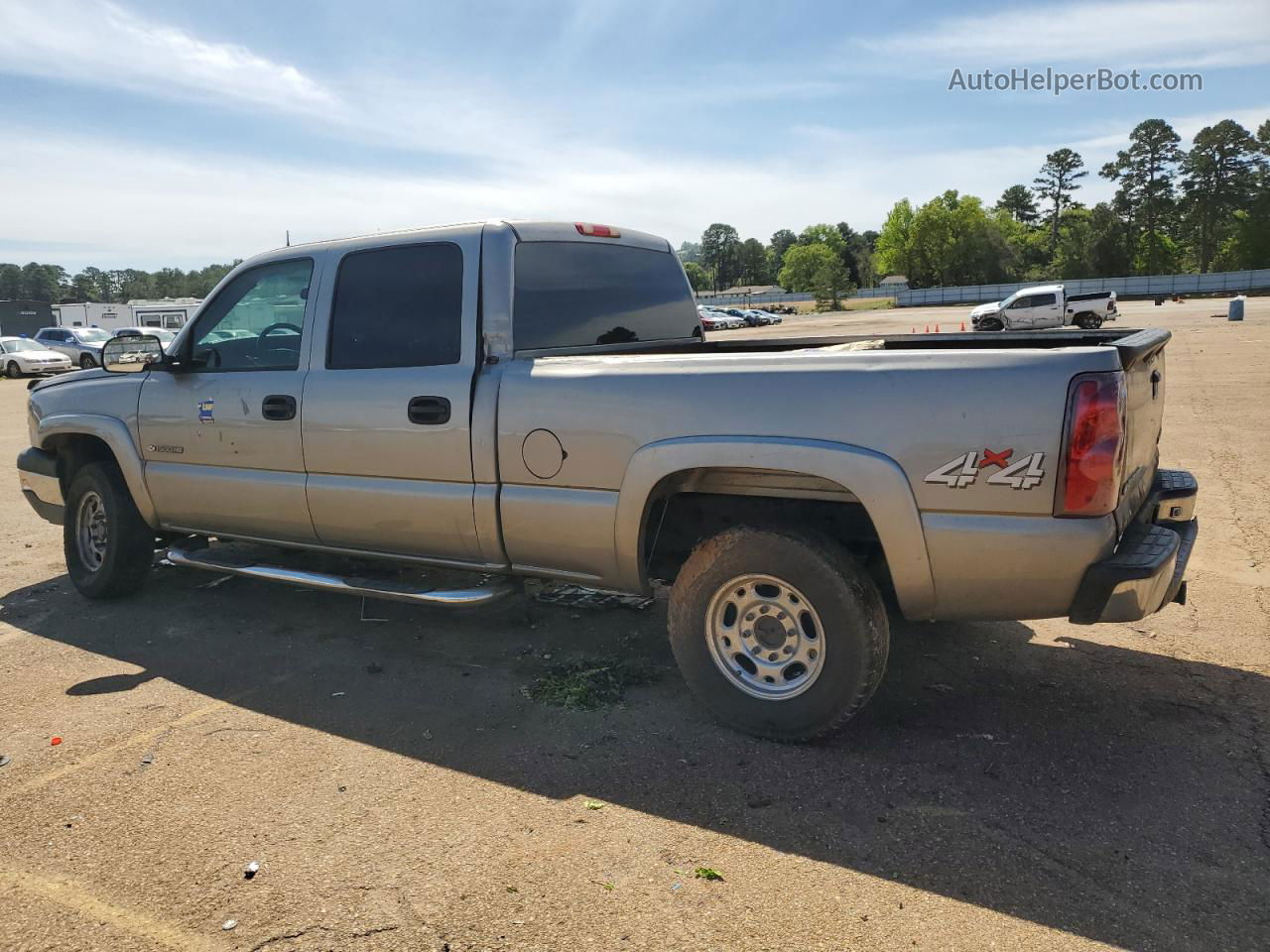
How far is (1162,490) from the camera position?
400 cm

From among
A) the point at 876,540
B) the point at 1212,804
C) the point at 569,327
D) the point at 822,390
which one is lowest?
the point at 1212,804

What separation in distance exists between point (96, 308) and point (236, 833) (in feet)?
242

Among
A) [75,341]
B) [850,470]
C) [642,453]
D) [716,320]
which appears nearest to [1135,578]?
[850,470]

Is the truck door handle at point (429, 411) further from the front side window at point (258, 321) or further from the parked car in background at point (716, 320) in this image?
the parked car in background at point (716, 320)

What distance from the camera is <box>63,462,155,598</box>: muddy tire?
18.4 feet

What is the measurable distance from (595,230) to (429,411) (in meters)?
1.35

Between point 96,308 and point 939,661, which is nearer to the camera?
point 939,661

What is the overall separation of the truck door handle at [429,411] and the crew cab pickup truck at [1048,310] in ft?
115

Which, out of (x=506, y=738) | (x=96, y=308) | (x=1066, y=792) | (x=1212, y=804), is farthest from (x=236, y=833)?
(x=96, y=308)

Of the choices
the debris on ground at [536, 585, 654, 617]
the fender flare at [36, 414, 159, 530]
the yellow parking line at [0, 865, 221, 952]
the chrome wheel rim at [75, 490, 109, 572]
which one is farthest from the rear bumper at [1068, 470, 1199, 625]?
the chrome wheel rim at [75, 490, 109, 572]

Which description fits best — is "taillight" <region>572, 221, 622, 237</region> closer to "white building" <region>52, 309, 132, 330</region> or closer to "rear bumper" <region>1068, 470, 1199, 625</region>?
"rear bumper" <region>1068, 470, 1199, 625</region>

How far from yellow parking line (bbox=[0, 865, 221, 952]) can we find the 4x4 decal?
2635 mm

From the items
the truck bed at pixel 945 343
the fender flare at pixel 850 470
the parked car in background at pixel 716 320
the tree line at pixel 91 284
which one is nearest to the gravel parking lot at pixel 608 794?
the fender flare at pixel 850 470

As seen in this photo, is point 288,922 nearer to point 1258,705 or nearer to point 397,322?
point 397,322
